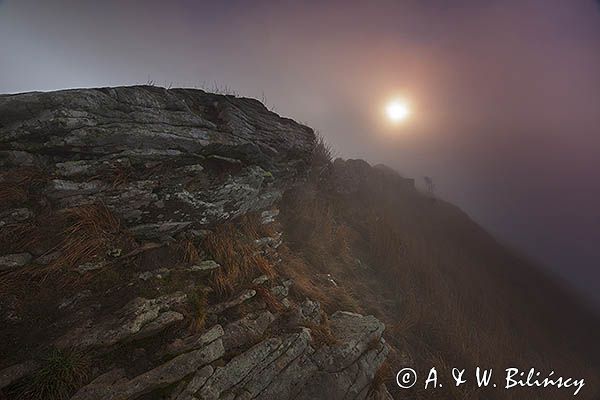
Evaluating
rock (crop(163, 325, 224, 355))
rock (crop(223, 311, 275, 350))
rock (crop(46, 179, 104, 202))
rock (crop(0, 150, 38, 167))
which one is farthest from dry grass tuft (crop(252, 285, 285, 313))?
rock (crop(0, 150, 38, 167))

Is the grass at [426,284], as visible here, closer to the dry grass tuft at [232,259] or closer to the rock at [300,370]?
the dry grass tuft at [232,259]

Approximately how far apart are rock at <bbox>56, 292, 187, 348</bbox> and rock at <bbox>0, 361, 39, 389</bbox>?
0.30 m

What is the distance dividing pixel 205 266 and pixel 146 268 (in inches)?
40.7

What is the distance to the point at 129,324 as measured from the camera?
4020 millimetres

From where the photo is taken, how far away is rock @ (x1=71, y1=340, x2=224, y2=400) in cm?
337

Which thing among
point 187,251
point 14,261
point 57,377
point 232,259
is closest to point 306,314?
point 232,259

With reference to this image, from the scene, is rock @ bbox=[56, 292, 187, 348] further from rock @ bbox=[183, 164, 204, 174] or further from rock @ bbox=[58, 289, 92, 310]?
rock @ bbox=[183, 164, 204, 174]

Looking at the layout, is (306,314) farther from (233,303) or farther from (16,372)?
(16,372)

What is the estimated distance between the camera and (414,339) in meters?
8.38

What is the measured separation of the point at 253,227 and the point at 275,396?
12.8ft

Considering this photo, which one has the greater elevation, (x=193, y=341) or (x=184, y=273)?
(x=184, y=273)

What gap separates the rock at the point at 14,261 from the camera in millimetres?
3971

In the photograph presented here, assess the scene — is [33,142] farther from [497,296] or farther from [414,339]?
[497,296]

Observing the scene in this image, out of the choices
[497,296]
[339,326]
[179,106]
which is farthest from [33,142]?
[497,296]
